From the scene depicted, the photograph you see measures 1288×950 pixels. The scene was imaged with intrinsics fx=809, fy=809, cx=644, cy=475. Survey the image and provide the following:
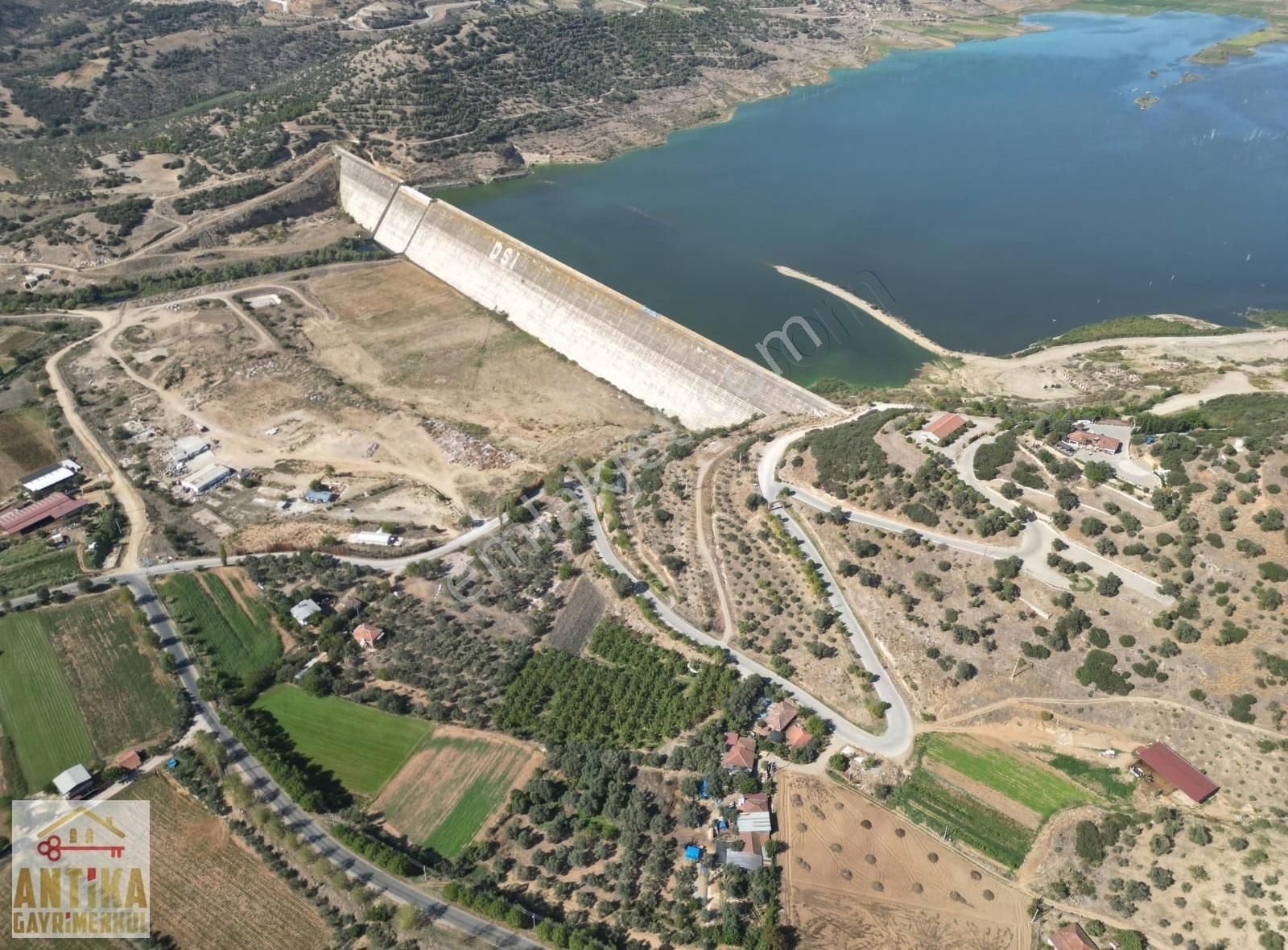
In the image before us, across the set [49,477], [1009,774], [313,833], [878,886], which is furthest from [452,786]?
[49,477]

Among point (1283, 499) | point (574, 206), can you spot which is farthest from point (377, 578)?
point (574, 206)

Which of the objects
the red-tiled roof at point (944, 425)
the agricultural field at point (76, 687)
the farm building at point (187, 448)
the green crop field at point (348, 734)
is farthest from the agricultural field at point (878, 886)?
the farm building at point (187, 448)

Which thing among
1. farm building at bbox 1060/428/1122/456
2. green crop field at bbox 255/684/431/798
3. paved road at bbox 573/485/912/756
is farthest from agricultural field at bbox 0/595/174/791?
farm building at bbox 1060/428/1122/456

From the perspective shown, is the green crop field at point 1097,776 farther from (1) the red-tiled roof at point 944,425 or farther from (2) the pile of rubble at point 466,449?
(2) the pile of rubble at point 466,449

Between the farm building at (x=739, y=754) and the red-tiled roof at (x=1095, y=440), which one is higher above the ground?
the red-tiled roof at (x=1095, y=440)

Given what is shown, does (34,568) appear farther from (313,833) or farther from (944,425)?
(944,425)

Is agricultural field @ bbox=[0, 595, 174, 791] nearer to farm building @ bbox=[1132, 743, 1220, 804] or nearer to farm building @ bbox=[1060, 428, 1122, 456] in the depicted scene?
farm building @ bbox=[1132, 743, 1220, 804]
